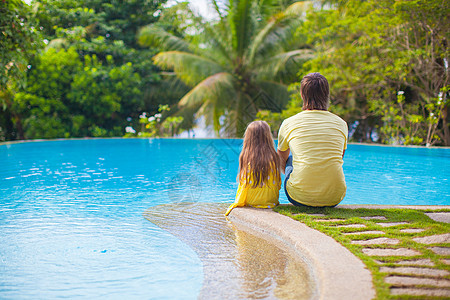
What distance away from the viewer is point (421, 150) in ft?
32.5

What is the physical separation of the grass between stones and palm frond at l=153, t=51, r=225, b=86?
1317 cm

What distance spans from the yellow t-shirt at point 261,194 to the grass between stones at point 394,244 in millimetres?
121

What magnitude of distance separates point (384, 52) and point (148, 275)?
11.0m

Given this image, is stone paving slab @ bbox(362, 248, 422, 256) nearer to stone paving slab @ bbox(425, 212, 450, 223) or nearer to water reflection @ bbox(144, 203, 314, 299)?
water reflection @ bbox(144, 203, 314, 299)

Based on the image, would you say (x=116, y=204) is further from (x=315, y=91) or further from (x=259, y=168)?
(x=315, y=91)

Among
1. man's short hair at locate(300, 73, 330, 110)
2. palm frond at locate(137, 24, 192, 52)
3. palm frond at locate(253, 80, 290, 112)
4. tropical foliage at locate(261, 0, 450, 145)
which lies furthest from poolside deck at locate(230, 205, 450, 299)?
palm frond at locate(137, 24, 192, 52)

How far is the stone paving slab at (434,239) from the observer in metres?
2.71

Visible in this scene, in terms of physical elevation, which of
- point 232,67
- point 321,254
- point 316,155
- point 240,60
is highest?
point 240,60

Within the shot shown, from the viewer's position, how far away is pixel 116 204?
15.0 feet

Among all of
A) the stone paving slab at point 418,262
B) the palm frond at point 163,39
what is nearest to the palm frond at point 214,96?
A: the palm frond at point 163,39

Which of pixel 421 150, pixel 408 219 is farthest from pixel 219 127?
pixel 408 219

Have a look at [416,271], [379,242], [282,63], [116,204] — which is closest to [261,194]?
[379,242]

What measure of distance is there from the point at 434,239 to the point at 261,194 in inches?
54.8

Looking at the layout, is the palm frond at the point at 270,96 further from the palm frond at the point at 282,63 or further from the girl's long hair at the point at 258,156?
the girl's long hair at the point at 258,156
